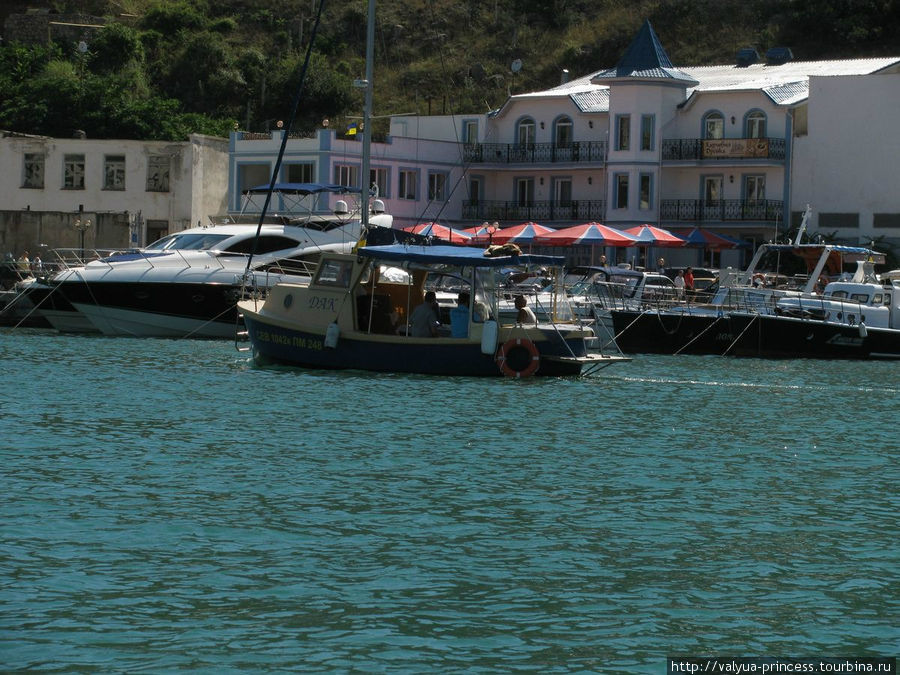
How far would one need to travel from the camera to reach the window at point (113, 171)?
64938mm

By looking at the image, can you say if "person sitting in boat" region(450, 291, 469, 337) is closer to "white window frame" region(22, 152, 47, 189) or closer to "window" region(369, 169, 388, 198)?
"window" region(369, 169, 388, 198)

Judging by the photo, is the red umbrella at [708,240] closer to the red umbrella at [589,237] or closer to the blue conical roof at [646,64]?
the red umbrella at [589,237]

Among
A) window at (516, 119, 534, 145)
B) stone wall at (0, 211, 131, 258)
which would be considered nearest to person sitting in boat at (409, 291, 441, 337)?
stone wall at (0, 211, 131, 258)

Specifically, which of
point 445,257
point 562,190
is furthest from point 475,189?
point 445,257

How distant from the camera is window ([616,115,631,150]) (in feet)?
204

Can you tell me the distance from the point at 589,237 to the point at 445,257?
66.4ft

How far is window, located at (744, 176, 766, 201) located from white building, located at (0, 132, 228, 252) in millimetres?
22717

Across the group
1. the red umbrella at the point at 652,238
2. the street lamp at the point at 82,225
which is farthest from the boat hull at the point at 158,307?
the red umbrella at the point at 652,238

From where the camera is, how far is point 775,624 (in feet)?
38.4

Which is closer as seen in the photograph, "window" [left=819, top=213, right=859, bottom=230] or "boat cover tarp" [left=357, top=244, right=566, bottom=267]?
"boat cover tarp" [left=357, top=244, right=566, bottom=267]

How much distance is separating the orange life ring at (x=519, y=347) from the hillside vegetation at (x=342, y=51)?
147 feet

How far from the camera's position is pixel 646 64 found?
204 ft

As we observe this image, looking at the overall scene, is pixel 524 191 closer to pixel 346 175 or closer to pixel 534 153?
pixel 534 153

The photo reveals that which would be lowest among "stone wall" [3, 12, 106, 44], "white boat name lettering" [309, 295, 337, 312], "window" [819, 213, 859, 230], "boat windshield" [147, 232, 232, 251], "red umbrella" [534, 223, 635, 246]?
"white boat name lettering" [309, 295, 337, 312]
